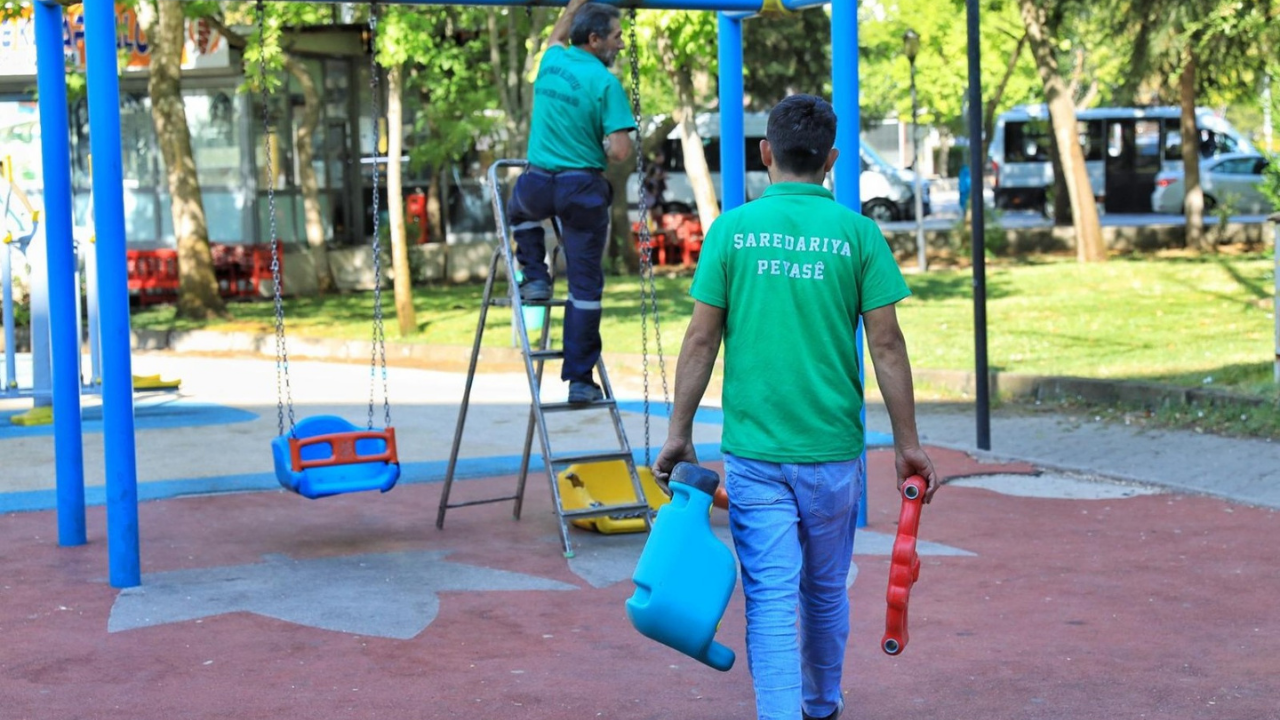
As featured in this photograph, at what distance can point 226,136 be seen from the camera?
2628 cm

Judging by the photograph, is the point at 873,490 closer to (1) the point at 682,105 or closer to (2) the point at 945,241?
(1) the point at 682,105

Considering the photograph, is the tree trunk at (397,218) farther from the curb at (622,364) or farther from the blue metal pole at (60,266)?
the blue metal pole at (60,266)

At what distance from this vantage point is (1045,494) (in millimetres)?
8586

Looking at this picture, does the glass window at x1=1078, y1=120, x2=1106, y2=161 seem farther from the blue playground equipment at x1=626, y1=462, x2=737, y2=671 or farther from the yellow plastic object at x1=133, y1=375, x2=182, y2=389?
the blue playground equipment at x1=626, y1=462, x2=737, y2=671

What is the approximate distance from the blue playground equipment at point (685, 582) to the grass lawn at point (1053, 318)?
25.5ft

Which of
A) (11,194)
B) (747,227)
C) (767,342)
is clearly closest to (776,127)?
(747,227)

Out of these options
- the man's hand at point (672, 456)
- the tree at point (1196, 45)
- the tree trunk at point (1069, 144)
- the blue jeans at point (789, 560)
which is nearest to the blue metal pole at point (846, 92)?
the blue jeans at point (789, 560)

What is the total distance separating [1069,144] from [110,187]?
2030 centimetres

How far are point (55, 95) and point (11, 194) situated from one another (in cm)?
485

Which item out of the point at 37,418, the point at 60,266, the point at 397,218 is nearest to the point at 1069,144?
the point at 397,218

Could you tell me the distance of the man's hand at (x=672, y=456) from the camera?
4.13 metres

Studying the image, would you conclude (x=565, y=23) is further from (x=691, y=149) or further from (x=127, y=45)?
(x=127, y=45)

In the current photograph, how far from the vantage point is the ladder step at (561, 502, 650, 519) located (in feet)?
23.6

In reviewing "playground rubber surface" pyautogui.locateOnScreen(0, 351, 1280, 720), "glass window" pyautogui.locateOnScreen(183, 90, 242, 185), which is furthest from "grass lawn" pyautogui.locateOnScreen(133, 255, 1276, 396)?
"playground rubber surface" pyautogui.locateOnScreen(0, 351, 1280, 720)
